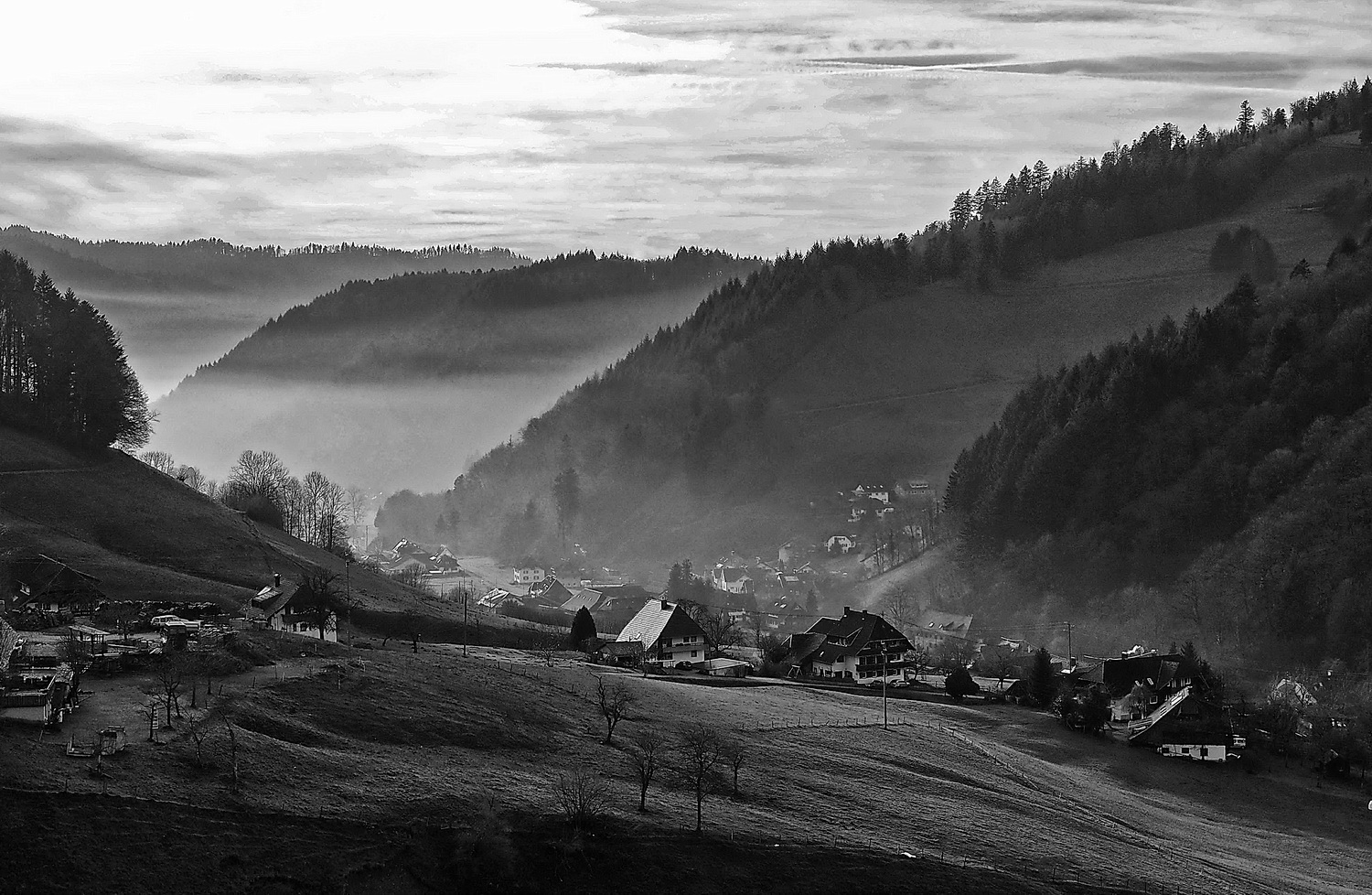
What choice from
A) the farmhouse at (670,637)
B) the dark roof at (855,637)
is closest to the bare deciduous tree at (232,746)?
the farmhouse at (670,637)

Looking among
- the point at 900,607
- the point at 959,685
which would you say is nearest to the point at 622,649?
the point at 959,685

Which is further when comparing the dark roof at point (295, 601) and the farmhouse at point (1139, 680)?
the farmhouse at point (1139, 680)

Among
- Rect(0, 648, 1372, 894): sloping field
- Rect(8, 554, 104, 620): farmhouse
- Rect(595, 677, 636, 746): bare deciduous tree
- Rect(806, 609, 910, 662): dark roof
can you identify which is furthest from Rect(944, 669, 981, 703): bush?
Rect(8, 554, 104, 620): farmhouse

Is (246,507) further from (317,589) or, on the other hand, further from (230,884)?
(230,884)

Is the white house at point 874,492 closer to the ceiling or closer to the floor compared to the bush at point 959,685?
closer to the ceiling

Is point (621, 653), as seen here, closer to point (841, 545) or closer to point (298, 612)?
point (298, 612)

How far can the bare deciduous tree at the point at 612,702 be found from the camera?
53906 millimetres

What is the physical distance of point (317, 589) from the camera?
240ft

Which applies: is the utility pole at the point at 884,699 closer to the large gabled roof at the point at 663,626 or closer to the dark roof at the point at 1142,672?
the large gabled roof at the point at 663,626

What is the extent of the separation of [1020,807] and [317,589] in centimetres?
3963

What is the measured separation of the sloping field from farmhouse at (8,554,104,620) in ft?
55.4

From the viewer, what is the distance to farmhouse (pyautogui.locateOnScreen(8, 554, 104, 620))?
6419cm

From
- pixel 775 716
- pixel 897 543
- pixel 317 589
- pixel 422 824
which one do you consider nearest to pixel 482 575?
pixel 897 543

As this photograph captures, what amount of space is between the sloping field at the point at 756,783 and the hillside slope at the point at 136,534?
1696 centimetres
